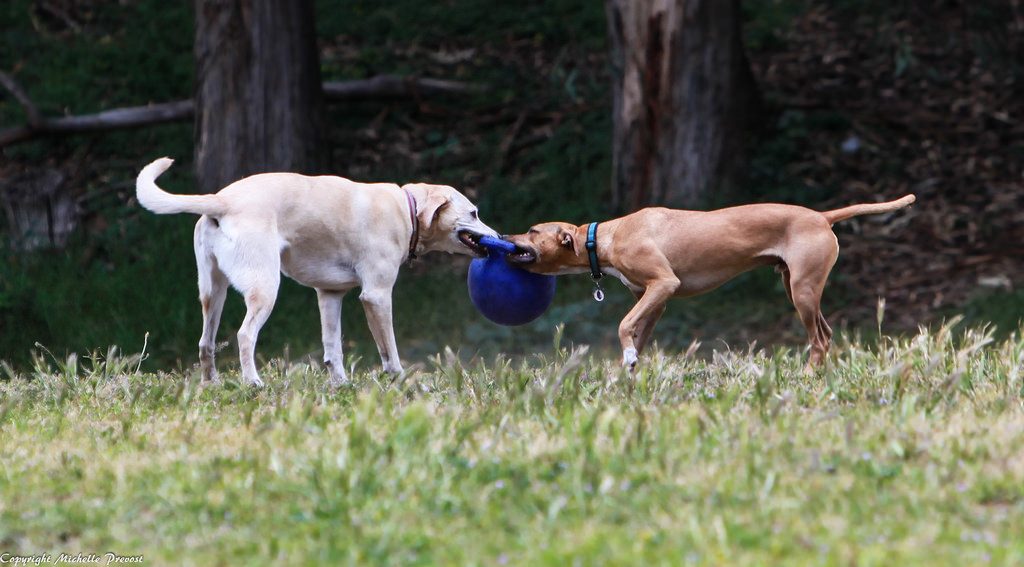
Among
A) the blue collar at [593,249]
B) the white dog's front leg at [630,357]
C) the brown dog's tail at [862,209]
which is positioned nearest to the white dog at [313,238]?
the blue collar at [593,249]

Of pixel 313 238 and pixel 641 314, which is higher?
pixel 313 238

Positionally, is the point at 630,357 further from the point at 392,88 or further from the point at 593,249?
the point at 392,88

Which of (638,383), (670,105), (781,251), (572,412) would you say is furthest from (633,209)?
(572,412)

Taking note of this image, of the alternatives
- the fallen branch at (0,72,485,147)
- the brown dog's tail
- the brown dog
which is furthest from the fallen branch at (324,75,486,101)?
the brown dog's tail

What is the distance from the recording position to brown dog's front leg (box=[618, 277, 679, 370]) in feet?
22.7

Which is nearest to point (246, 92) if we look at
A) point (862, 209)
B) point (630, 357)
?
point (630, 357)

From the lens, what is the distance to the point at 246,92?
10992 mm

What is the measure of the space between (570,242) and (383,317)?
1101 millimetres

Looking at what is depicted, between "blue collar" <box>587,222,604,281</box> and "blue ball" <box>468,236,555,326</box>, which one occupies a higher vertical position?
"blue collar" <box>587,222,604,281</box>

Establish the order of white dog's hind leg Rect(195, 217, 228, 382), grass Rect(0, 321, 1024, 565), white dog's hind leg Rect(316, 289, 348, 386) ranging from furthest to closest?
white dog's hind leg Rect(316, 289, 348, 386), white dog's hind leg Rect(195, 217, 228, 382), grass Rect(0, 321, 1024, 565)

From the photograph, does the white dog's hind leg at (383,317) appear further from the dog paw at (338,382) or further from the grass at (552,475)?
the grass at (552,475)

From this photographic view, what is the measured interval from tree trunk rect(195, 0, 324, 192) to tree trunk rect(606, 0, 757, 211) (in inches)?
106

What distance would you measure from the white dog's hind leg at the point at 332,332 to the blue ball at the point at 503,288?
2.41 ft

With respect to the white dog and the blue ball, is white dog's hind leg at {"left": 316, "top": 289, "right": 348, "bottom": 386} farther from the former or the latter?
the blue ball
